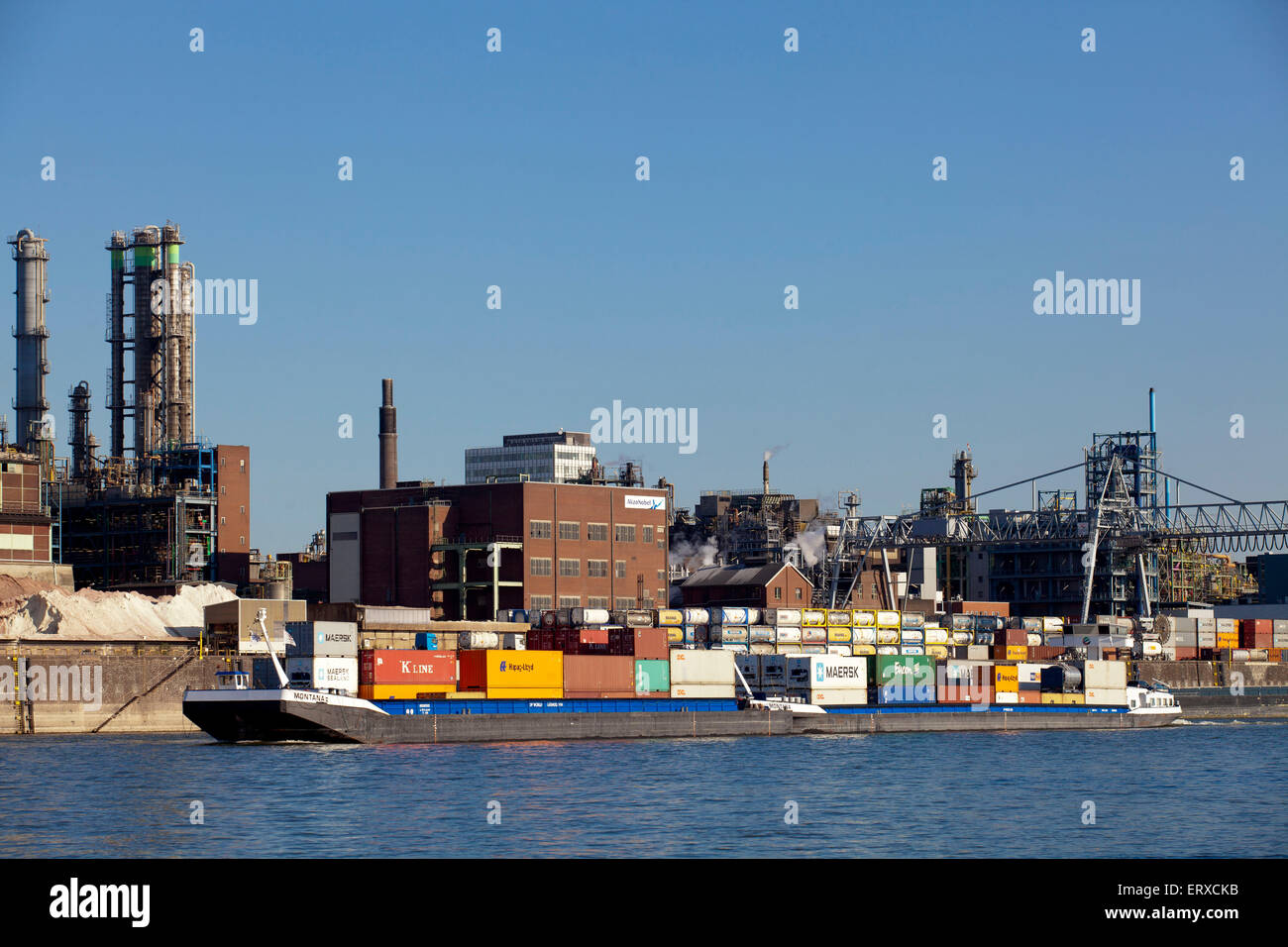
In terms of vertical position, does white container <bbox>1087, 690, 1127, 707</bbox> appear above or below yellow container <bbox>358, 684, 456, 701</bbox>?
below

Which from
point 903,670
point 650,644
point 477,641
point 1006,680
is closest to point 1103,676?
point 1006,680

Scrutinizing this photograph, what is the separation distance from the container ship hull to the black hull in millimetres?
48

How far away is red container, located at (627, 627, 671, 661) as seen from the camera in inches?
3354

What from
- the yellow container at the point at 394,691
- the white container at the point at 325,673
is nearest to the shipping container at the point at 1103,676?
the yellow container at the point at 394,691

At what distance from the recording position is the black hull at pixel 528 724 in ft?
237

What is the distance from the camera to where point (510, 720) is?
253 feet

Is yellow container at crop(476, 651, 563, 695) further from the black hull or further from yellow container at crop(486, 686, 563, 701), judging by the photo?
the black hull

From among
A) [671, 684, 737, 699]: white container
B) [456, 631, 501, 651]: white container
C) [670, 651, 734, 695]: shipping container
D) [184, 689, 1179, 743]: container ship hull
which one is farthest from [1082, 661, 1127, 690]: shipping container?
[456, 631, 501, 651]: white container

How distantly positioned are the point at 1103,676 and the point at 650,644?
3711 cm

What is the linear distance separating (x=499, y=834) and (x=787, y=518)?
453 ft

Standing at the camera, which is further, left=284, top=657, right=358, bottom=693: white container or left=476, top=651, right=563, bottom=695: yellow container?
left=476, top=651, right=563, bottom=695: yellow container

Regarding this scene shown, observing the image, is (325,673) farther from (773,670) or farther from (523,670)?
(773,670)

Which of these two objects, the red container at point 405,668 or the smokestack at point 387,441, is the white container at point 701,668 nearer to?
the red container at point 405,668
